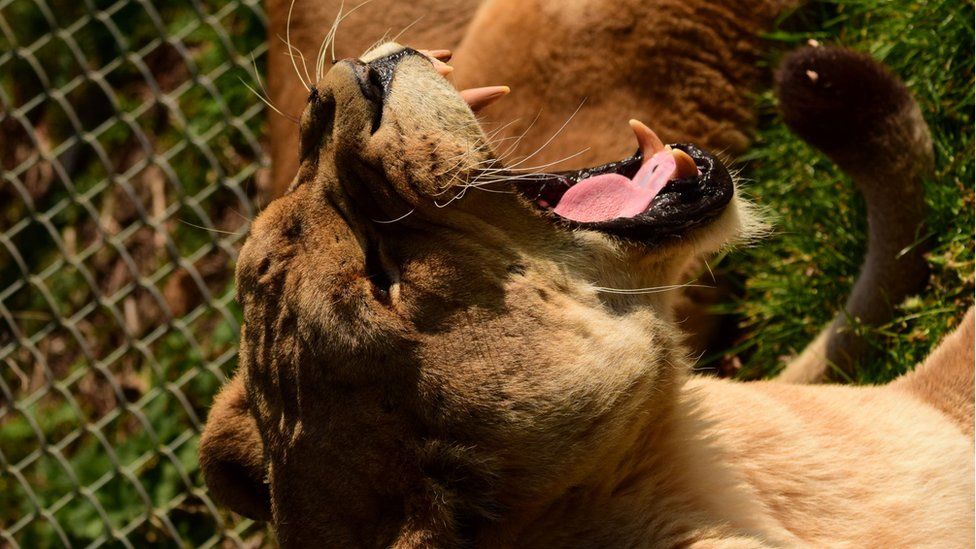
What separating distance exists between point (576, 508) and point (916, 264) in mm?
1674

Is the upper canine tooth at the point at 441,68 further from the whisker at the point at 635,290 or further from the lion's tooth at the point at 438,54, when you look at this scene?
the whisker at the point at 635,290

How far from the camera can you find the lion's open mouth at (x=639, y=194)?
8.09 feet

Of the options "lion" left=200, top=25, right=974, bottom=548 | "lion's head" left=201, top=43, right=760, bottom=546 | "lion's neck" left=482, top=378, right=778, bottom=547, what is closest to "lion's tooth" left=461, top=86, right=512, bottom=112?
"lion" left=200, top=25, right=974, bottom=548

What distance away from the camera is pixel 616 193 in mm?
2590

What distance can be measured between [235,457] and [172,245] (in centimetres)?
229

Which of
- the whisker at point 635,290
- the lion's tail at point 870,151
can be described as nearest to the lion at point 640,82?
the lion's tail at point 870,151

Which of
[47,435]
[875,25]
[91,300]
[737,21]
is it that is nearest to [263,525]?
[47,435]

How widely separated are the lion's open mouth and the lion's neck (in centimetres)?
36

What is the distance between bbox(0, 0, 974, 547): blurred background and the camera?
365 cm

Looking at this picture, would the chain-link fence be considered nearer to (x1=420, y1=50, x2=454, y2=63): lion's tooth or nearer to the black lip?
(x1=420, y1=50, x2=454, y2=63): lion's tooth

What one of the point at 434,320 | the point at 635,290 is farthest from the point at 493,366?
the point at 635,290

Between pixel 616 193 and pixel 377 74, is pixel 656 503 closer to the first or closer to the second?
pixel 616 193

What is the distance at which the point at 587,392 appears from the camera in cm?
224

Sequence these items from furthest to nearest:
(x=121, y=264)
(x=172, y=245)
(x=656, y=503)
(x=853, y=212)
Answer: (x=121, y=264), (x=172, y=245), (x=853, y=212), (x=656, y=503)
